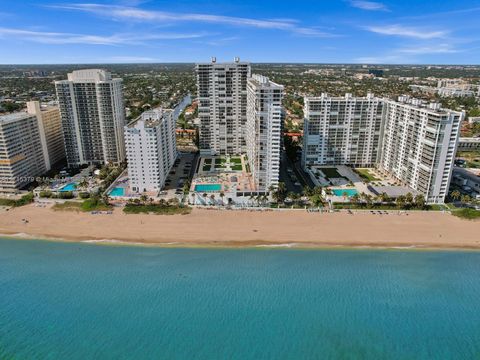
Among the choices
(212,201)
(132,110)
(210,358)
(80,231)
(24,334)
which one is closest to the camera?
(210,358)

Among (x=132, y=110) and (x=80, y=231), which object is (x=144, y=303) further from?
(x=132, y=110)

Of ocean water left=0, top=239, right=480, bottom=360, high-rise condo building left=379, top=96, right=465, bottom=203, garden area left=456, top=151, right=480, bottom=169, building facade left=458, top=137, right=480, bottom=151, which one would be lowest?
ocean water left=0, top=239, right=480, bottom=360

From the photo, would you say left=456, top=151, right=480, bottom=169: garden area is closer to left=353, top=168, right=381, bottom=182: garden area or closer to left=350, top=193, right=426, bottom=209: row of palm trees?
left=353, top=168, right=381, bottom=182: garden area

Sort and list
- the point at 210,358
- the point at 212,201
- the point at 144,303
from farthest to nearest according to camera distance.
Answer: the point at 212,201, the point at 144,303, the point at 210,358

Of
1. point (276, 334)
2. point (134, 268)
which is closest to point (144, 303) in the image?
point (134, 268)

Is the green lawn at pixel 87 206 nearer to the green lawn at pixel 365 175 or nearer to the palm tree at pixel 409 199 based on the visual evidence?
the palm tree at pixel 409 199

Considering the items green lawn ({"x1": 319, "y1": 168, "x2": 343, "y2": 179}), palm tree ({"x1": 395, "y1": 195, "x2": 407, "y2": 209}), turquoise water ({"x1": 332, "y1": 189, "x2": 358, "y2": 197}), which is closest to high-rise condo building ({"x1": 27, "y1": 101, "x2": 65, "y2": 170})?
green lawn ({"x1": 319, "y1": 168, "x2": 343, "y2": 179})
